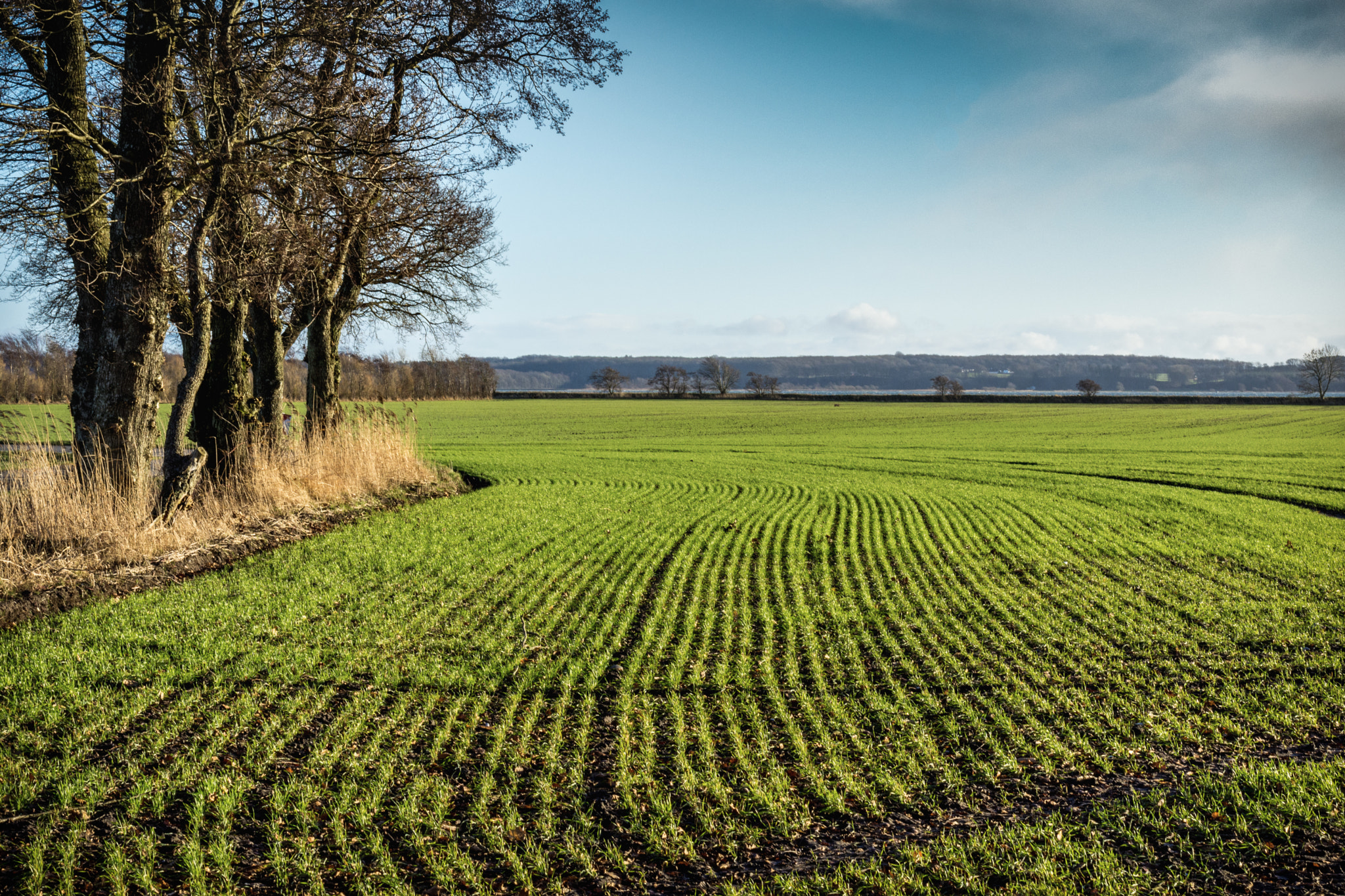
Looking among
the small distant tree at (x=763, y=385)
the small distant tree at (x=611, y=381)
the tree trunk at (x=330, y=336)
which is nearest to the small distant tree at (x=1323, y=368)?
the small distant tree at (x=763, y=385)

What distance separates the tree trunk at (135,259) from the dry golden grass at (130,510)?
0.53 meters

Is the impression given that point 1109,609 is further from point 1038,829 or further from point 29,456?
point 29,456

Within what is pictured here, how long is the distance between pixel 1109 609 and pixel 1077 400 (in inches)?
3650

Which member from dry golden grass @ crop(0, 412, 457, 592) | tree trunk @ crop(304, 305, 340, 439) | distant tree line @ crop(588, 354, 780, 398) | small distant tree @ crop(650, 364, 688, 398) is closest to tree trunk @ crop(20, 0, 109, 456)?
dry golden grass @ crop(0, 412, 457, 592)

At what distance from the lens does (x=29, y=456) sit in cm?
920

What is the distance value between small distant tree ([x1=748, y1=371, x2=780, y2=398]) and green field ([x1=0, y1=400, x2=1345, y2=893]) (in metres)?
106

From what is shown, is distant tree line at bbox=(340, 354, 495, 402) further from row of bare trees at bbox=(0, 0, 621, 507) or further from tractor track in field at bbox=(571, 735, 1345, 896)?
tractor track in field at bbox=(571, 735, 1345, 896)

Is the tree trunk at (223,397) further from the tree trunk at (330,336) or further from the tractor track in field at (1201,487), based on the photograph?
the tractor track in field at (1201,487)

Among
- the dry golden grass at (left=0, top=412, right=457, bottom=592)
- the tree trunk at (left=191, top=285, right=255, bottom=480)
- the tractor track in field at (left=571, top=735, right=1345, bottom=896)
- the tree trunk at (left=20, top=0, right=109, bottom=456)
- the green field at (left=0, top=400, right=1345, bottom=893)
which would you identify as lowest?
the tractor track in field at (left=571, top=735, right=1345, bottom=896)

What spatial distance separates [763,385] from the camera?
420 feet

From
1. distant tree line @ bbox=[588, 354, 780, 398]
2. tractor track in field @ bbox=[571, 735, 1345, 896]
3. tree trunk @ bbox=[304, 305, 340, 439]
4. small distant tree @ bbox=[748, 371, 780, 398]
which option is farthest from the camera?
small distant tree @ bbox=[748, 371, 780, 398]

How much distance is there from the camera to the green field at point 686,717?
3.71 metres

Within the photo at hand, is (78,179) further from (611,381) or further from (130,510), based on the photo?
(611,381)

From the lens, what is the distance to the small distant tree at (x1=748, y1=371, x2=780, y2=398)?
11688 cm
